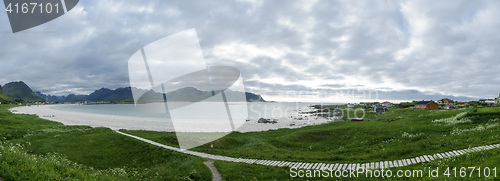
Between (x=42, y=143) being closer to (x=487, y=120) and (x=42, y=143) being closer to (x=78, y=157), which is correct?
(x=78, y=157)

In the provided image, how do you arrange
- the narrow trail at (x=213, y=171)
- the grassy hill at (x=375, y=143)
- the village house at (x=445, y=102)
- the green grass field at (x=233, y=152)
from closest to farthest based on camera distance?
the green grass field at (x=233, y=152) → the narrow trail at (x=213, y=171) → the grassy hill at (x=375, y=143) → the village house at (x=445, y=102)

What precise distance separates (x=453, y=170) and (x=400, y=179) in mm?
3448

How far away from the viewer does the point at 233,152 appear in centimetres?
3145

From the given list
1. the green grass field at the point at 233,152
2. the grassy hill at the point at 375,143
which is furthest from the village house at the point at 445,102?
the green grass field at the point at 233,152

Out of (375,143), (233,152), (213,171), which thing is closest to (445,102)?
(375,143)

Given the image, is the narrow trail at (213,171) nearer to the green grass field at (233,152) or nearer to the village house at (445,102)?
the green grass field at (233,152)

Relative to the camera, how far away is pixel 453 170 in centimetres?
1508

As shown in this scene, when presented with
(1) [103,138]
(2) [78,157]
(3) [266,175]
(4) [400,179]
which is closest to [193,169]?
(3) [266,175]

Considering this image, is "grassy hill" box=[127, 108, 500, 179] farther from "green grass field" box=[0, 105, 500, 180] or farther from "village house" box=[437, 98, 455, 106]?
"village house" box=[437, 98, 455, 106]

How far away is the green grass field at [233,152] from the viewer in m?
15.5

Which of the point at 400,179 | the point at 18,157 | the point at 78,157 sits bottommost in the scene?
the point at 78,157

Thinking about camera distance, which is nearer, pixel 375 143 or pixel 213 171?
pixel 213 171

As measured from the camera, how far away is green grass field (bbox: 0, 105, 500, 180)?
15.5 meters

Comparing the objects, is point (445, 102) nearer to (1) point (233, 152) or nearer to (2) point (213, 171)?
(1) point (233, 152)
